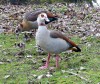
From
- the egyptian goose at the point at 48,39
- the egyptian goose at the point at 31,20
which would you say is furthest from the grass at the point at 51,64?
the egyptian goose at the point at 31,20

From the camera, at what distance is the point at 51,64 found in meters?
7.11

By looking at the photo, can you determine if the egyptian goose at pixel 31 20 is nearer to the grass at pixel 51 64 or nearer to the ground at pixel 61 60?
the ground at pixel 61 60

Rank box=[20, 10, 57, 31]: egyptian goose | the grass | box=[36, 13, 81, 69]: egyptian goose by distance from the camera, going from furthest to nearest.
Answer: box=[20, 10, 57, 31]: egyptian goose, box=[36, 13, 81, 69]: egyptian goose, the grass

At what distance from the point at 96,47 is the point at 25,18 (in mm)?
2352

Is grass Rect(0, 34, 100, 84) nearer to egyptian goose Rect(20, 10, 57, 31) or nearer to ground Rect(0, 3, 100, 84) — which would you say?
ground Rect(0, 3, 100, 84)

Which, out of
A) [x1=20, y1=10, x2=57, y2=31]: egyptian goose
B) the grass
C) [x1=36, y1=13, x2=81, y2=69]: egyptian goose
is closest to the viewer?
the grass

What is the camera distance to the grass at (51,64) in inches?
237

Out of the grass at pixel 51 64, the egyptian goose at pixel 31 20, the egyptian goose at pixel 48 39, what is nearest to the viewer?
the grass at pixel 51 64

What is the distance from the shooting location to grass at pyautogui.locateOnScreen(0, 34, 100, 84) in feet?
19.7

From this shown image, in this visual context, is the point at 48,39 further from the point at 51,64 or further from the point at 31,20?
the point at 31,20

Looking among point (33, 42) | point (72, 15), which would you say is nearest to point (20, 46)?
point (33, 42)

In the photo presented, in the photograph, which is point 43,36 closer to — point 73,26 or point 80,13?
point 73,26

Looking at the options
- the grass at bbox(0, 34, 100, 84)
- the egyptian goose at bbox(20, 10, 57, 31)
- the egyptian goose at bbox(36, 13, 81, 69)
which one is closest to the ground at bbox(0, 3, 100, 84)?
the grass at bbox(0, 34, 100, 84)

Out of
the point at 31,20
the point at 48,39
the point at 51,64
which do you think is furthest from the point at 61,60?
the point at 31,20
